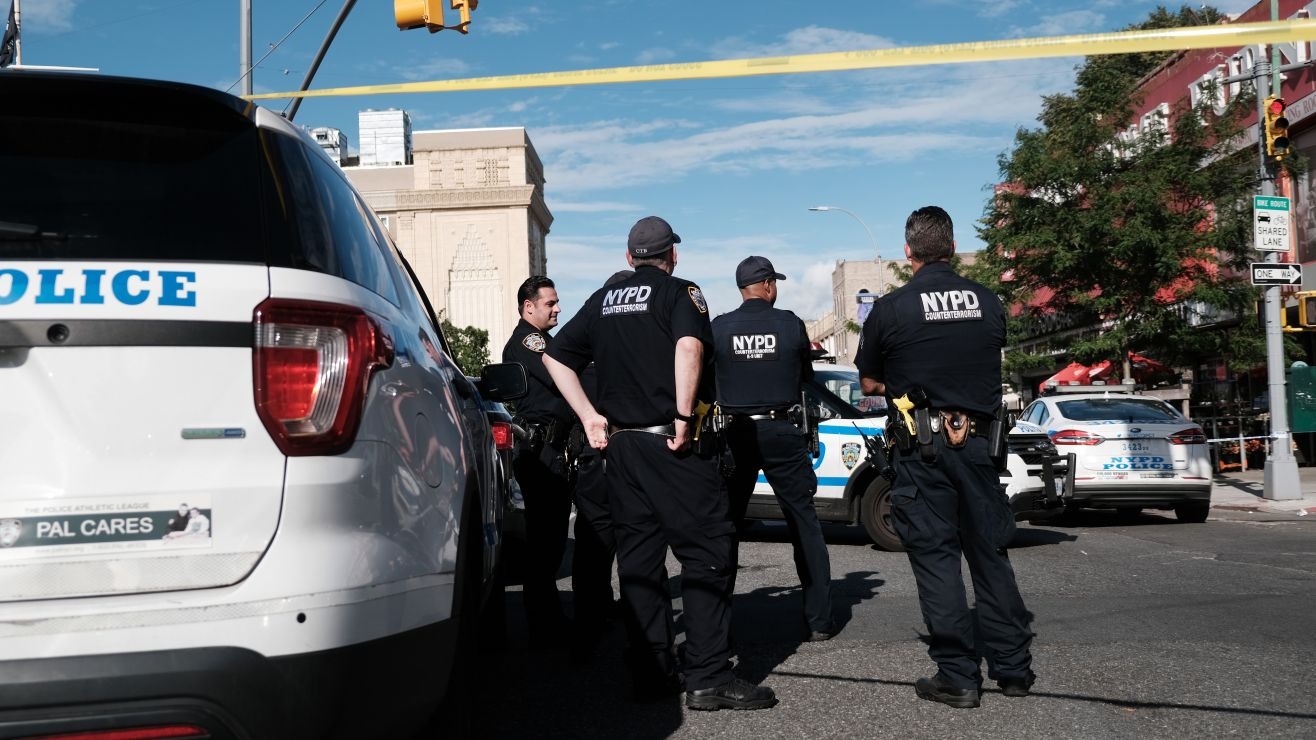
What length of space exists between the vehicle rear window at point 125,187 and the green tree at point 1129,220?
781 inches

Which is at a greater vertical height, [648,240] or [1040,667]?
[648,240]

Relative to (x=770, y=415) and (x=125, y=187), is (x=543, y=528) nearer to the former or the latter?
(x=770, y=415)

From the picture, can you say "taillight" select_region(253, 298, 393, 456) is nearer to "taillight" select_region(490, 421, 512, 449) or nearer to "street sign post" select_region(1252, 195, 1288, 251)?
"taillight" select_region(490, 421, 512, 449)

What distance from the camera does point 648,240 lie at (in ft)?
→ 16.5

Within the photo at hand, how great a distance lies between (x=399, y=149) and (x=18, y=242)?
10524 centimetres

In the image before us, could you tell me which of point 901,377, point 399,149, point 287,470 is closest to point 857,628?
point 901,377

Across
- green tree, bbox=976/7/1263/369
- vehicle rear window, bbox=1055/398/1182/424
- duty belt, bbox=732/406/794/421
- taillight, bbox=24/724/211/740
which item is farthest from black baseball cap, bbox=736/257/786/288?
green tree, bbox=976/7/1263/369

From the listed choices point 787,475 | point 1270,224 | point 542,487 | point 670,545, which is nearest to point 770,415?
point 787,475

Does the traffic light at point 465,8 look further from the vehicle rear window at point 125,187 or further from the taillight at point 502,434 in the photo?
the vehicle rear window at point 125,187

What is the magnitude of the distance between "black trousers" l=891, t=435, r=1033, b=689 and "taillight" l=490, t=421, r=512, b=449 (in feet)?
6.33

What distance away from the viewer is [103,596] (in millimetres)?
2320

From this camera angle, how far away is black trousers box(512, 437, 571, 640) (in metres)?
6.24

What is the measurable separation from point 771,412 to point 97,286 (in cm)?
437

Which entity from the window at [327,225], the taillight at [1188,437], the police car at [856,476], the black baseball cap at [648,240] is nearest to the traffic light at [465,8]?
the police car at [856,476]
